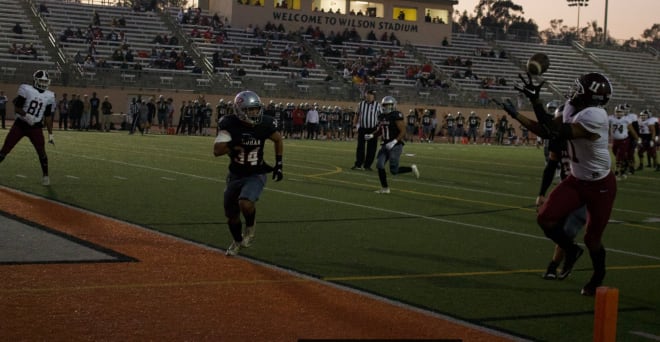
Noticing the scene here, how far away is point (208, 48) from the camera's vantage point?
1800 inches

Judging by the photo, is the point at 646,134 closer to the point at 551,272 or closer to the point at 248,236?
the point at 551,272

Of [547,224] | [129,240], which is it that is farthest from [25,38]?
[547,224]

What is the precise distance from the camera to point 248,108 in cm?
861

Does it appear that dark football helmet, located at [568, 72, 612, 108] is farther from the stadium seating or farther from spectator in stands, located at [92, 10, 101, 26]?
spectator in stands, located at [92, 10, 101, 26]

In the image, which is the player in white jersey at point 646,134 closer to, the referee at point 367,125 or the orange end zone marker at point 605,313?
the referee at point 367,125

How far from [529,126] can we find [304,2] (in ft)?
160

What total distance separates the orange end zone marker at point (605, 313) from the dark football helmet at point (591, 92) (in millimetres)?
3773

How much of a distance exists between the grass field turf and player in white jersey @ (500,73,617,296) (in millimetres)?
535

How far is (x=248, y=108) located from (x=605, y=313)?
5.22m

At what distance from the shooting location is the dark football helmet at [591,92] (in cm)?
738

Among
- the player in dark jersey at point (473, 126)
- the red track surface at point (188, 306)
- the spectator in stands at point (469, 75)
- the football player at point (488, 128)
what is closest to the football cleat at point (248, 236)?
the red track surface at point (188, 306)

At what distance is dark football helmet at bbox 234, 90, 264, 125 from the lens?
8625 mm

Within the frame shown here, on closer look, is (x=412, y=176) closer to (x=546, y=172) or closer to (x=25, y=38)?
(x=546, y=172)

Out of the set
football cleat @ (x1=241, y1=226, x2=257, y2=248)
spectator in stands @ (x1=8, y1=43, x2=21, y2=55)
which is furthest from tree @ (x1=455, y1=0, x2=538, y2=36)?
Result: football cleat @ (x1=241, y1=226, x2=257, y2=248)
